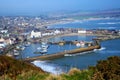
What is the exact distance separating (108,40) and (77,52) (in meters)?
8.71

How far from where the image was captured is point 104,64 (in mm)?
4445

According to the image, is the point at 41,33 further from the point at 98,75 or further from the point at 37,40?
the point at 98,75

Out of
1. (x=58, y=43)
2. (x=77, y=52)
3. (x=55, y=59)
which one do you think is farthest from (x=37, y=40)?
(x=55, y=59)

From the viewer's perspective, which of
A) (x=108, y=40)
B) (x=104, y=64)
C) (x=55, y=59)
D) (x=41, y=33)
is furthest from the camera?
(x=41, y=33)

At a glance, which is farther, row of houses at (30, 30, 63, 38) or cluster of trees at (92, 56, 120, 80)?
row of houses at (30, 30, 63, 38)

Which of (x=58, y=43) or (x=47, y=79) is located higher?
(x=47, y=79)

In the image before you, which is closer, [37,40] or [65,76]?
[65,76]

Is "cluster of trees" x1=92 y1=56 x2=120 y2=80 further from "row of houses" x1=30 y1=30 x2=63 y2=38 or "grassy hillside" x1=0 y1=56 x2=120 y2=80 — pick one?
"row of houses" x1=30 y1=30 x2=63 y2=38

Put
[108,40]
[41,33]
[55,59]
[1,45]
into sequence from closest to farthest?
1. [55,59]
2. [1,45]
3. [108,40]
4. [41,33]

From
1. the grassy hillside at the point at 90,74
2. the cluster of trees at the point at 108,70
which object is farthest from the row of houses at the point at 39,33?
the cluster of trees at the point at 108,70

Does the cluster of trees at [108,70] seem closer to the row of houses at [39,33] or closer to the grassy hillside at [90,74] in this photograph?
the grassy hillside at [90,74]

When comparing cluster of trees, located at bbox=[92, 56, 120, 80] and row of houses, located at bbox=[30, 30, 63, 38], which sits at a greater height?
cluster of trees, located at bbox=[92, 56, 120, 80]

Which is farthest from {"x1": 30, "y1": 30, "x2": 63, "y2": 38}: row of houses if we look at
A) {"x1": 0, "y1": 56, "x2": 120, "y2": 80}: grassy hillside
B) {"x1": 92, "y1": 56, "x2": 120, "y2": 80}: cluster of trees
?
{"x1": 92, "y1": 56, "x2": 120, "y2": 80}: cluster of trees

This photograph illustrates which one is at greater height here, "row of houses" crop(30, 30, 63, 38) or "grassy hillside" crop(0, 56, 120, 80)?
"grassy hillside" crop(0, 56, 120, 80)
